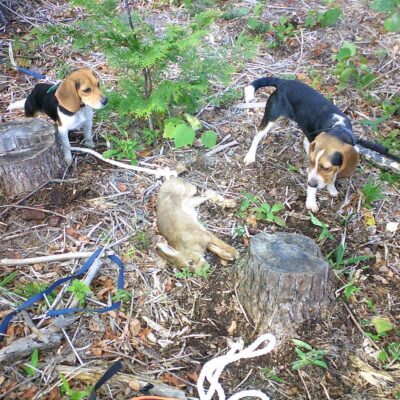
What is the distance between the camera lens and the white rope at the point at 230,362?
2.54m

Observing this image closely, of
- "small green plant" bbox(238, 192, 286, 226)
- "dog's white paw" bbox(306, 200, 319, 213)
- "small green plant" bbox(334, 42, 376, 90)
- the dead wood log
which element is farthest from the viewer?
"small green plant" bbox(334, 42, 376, 90)

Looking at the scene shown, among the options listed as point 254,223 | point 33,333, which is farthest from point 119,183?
point 33,333

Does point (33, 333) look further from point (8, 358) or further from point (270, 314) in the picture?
point (270, 314)

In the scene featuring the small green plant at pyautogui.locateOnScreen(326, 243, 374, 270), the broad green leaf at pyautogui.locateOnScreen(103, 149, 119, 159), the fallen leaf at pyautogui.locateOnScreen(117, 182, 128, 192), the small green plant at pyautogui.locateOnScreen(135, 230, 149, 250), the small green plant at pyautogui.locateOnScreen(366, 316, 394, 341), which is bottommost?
the small green plant at pyautogui.locateOnScreen(366, 316, 394, 341)

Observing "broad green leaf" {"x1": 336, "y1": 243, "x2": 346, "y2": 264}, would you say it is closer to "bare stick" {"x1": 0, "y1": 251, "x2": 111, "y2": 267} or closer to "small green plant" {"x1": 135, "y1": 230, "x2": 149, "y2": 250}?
"small green plant" {"x1": 135, "y1": 230, "x2": 149, "y2": 250}

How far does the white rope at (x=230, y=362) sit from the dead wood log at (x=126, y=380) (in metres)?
0.15

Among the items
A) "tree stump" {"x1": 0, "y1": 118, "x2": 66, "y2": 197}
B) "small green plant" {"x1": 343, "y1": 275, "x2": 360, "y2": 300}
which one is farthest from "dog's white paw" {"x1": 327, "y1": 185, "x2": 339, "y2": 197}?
"tree stump" {"x1": 0, "y1": 118, "x2": 66, "y2": 197}

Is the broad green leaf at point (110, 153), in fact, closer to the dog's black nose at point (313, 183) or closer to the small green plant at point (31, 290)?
the small green plant at point (31, 290)

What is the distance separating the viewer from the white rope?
8.33 ft

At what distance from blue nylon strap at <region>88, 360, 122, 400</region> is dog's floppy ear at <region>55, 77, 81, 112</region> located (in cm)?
238

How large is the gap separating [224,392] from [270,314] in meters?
0.57

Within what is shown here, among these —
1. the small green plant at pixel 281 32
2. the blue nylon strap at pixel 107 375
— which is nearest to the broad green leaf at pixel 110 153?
the blue nylon strap at pixel 107 375

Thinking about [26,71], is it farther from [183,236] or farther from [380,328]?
[380,328]

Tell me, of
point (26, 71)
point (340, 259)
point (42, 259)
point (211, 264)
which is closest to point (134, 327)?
point (211, 264)
